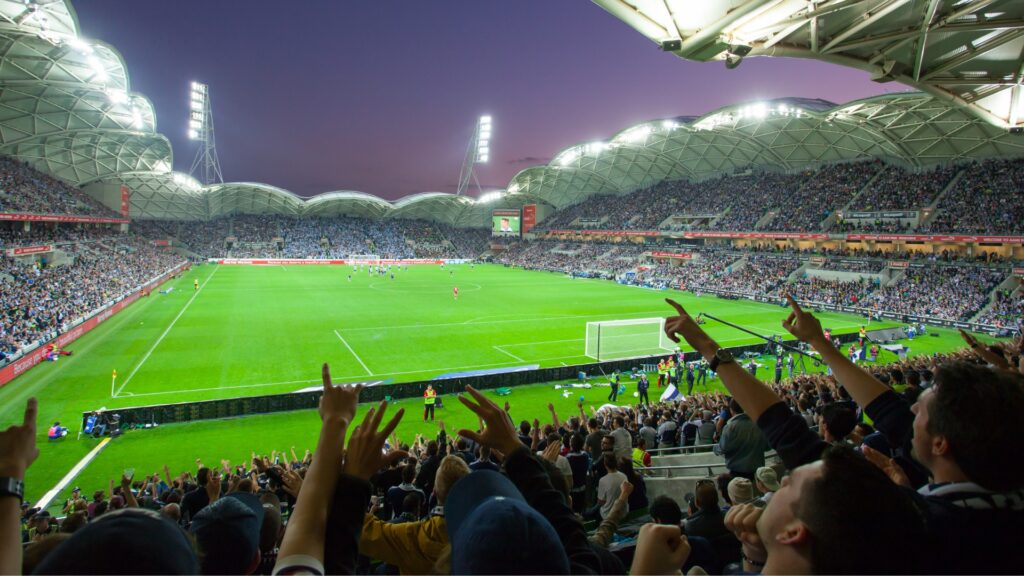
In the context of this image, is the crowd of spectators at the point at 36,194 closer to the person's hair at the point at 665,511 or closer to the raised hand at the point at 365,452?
the raised hand at the point at 365,452

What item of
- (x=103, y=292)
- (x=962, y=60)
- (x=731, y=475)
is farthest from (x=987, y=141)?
(x=103, y=292)

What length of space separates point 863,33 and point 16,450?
19341 millimetres

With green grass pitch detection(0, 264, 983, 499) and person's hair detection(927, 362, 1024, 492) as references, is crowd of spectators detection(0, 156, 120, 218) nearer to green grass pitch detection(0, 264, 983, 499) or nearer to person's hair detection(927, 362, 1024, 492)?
green grass pitch detection(0, 264, 983, 499)

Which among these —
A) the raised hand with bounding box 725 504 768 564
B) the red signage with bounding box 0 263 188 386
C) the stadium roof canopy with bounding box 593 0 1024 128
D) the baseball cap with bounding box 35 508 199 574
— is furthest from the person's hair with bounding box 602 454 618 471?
the red signage with bounding box 0 263 188 386

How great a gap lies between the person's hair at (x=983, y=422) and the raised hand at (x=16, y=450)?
3.51m

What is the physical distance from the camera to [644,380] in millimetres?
19422

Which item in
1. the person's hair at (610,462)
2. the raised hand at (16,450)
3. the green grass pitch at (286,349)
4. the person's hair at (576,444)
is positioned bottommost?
the green grass pitch at (286,349)

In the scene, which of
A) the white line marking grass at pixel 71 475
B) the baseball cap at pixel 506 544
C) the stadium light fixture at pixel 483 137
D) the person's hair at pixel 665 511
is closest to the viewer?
the baseball cap at pixel 506 544

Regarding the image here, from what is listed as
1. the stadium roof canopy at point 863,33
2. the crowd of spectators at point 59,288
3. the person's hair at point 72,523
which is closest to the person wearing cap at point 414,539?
the person's hair at point 72,523

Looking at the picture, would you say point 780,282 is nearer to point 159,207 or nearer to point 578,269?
point 578,269

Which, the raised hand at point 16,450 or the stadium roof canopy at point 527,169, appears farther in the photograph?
the stadium roof canopy at point 527,169

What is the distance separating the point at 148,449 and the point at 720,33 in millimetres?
19349

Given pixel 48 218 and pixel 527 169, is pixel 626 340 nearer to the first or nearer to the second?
pixel 48 218

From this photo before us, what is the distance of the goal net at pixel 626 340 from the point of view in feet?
89.5
